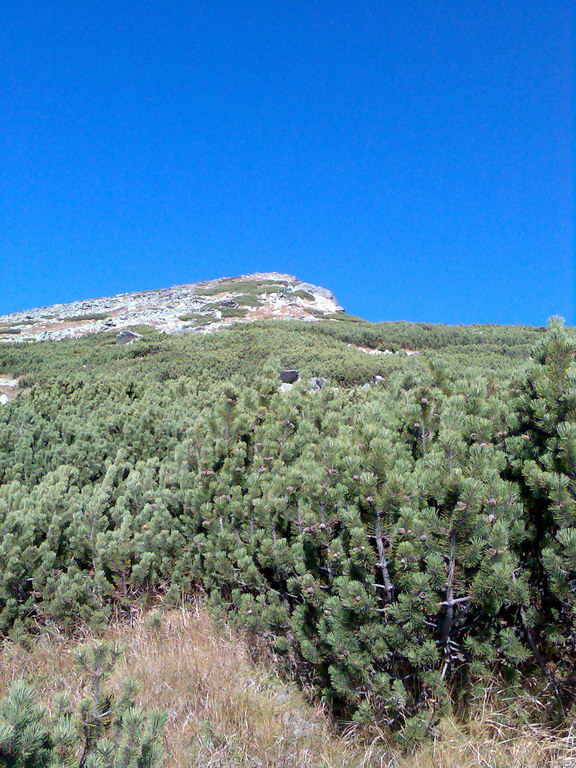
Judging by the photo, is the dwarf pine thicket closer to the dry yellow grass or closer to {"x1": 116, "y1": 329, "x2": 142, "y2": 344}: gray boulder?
the dry yellow grass

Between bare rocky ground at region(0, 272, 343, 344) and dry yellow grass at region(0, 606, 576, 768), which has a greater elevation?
bare rocky ground at region(0, 272, 343, 344)

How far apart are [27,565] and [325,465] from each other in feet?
8.43

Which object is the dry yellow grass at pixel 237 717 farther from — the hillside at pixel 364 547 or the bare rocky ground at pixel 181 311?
the bare rocky ground at pixel 181 311

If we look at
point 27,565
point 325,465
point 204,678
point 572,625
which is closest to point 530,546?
point 572,625

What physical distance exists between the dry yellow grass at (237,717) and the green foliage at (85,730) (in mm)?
838

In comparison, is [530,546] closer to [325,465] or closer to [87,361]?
[325,465]

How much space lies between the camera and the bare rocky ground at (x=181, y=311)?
95.1 ft

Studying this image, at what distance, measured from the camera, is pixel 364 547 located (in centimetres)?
241

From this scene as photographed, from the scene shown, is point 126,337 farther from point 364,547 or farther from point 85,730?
point 85,730

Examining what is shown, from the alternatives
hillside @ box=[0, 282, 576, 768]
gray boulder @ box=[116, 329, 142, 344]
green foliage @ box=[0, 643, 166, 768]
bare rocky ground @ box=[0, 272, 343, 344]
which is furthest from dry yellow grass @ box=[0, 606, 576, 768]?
bare rocky ground @ box=[0, 272, 343, 344]

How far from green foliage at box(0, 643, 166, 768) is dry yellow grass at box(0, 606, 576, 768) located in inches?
33.0

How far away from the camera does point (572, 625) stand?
2428mm

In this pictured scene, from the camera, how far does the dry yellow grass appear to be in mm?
2289

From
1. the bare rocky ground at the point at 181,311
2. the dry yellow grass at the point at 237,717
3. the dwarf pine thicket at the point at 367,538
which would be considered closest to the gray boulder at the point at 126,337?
the bare rocky ground at the point at 181,311
